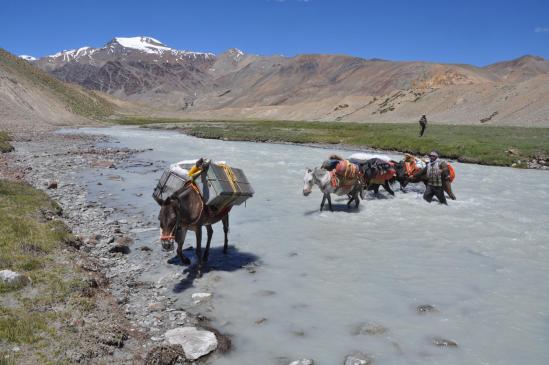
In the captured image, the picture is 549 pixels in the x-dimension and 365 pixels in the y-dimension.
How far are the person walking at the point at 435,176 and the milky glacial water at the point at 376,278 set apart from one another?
0.43m

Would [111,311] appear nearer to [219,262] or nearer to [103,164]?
[219,262]

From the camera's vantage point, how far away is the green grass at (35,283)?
17.5ft

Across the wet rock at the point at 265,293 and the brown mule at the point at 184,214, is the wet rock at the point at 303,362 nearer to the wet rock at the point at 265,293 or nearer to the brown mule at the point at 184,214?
the wet rock at the point at 265,293

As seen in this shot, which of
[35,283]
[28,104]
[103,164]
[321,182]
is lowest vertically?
[35,283]

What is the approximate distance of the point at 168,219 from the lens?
755 cm

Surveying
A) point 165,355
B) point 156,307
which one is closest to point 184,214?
point 156,307

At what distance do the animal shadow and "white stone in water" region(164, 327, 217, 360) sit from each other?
1.62 m

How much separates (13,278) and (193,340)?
2.91m

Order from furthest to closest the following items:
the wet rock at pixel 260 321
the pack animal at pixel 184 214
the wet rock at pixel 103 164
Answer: the wet rock at pixel 103 164 < the pack animal at pixel 184 214 < the wet rock at pixel 260 321

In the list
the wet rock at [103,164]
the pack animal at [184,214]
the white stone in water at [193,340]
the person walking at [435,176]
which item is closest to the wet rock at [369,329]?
the white stone in water at [193,340]

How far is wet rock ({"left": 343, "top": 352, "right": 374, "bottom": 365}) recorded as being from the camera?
5.77 meters

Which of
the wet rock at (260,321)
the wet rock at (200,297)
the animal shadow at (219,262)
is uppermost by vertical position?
the animal shadow at (219,262)

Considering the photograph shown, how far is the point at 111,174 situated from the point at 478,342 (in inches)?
700

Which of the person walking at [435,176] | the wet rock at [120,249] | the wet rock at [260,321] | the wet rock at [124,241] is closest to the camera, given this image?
the wet rock at [260,321]
